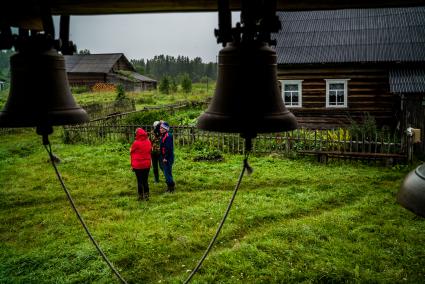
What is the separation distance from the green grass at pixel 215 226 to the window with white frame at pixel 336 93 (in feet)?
Answer: 23.8

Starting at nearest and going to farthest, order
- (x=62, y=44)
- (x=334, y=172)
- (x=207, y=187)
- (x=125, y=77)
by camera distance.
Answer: (x=62, y=44), (x=207, y=187), (x=334, y=172), (x=125, y=77)

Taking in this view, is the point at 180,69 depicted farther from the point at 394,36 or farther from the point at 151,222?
the point at 151,222

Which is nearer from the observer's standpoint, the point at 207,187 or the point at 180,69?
the point at 207,187

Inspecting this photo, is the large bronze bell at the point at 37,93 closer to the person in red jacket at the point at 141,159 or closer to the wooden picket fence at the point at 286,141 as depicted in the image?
the person in red jacket at the point at 141,159

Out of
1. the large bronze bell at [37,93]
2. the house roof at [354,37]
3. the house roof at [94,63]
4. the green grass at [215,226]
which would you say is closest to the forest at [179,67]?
the house roof at [94,63]

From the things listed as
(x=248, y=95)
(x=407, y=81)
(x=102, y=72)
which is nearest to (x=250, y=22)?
(x=248, y=95)

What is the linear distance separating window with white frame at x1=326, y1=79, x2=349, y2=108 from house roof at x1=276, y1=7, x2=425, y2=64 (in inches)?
46.4

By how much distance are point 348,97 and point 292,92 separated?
2.57 meters

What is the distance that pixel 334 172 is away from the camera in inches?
402

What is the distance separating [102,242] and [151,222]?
1.06 metres

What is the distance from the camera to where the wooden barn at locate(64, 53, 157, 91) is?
4794 centimetres

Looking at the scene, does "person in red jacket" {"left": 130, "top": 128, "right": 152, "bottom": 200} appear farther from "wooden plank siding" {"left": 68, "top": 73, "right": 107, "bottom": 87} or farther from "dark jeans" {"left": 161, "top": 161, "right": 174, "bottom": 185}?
"wooden plank siding" {"left": 68, "top": 73, "right": 107, "bottom": 87}

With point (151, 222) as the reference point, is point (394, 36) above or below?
above

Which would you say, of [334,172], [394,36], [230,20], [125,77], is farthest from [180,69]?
[230,20]
